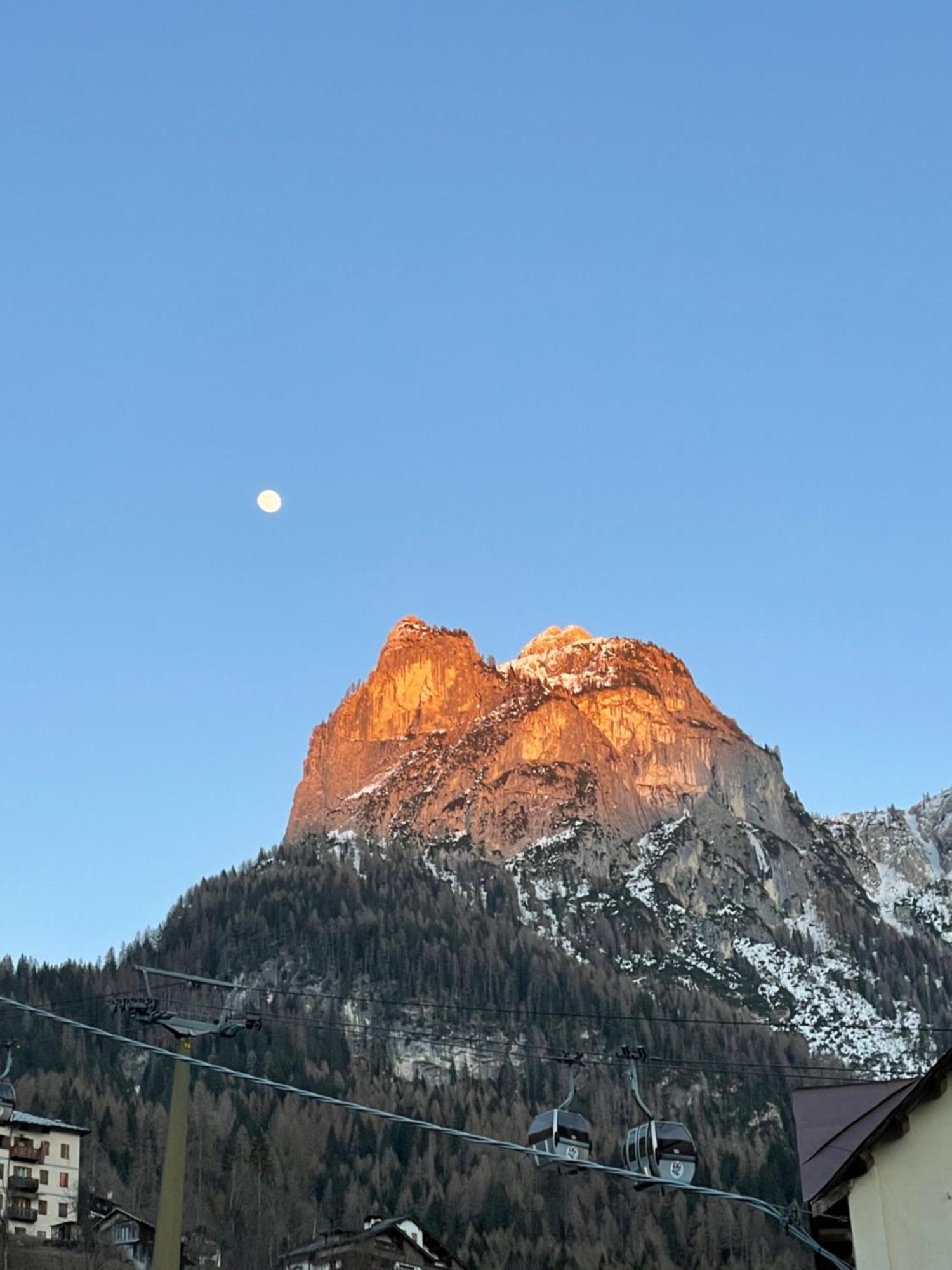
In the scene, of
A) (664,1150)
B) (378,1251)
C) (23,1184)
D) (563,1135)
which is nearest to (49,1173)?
(23,1184)

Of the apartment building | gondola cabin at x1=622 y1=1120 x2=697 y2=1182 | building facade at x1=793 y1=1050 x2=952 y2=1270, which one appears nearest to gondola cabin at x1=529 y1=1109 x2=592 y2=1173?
gondola cabin at x1=622 y1=1120 x2=697 y2=1182

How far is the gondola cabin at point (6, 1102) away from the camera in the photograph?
3897 centimetres

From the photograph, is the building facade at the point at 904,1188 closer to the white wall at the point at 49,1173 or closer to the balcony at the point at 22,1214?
the balcony at the point at 22,1214

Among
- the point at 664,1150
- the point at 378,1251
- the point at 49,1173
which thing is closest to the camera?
the point at 664,1150

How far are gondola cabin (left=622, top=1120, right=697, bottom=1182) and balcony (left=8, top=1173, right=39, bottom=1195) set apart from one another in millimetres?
90604

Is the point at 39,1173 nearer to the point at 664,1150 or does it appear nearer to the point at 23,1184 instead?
the point at 23,1184

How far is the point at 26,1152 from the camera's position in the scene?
114 m

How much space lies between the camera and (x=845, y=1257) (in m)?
31.5

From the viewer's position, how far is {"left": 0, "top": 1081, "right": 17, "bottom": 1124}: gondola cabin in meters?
39.0

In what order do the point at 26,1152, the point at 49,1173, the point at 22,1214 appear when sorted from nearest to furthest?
the point at 22,1214 < the point at 26,1152 < the point at 49,1173

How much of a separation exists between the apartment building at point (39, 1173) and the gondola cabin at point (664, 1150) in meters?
86.0

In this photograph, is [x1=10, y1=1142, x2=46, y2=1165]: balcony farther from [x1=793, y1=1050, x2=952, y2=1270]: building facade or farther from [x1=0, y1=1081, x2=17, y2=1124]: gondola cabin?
[x1=793, y1=1050, x2=952, y2=1270]: building facade

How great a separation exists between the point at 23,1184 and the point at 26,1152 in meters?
3.58

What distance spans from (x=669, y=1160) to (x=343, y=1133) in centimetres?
15408
